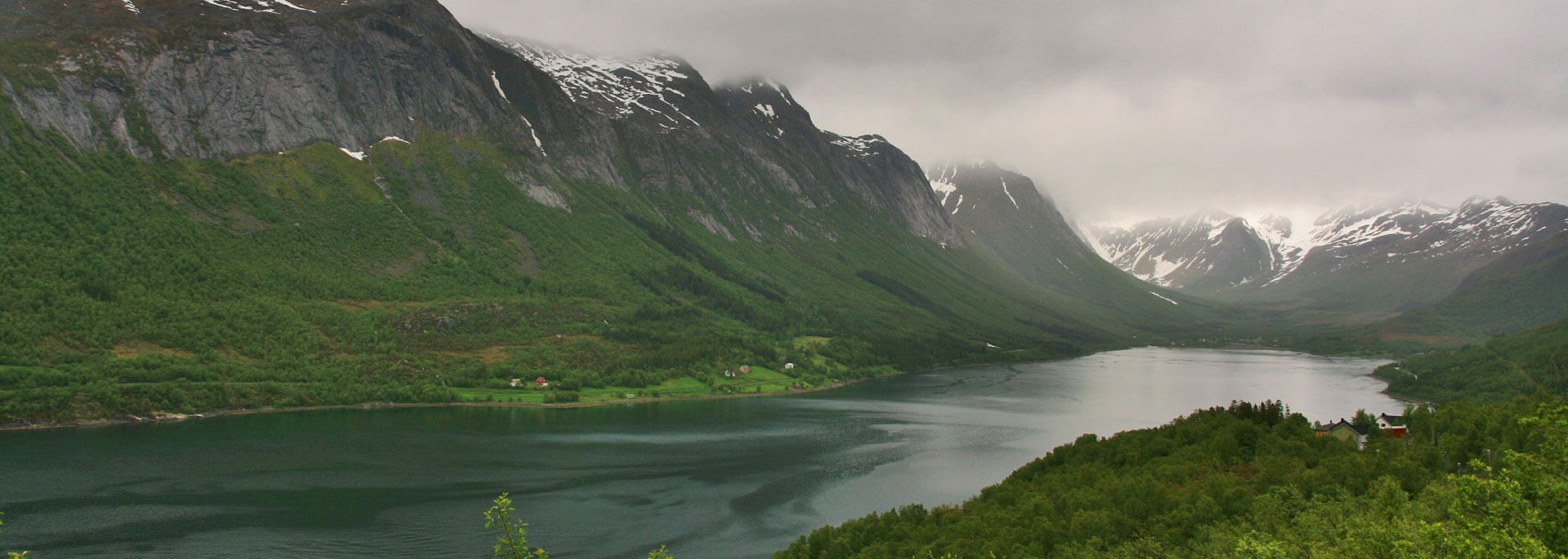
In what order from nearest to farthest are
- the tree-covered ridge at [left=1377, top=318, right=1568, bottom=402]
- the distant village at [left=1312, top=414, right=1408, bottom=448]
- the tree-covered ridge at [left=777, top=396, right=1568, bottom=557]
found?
the tree-covered ridge at [left=777, top=396, right=1568, bottom=557] → the distant village at [left=1312, top=414, right=1408, bottom=448] → the tree-covered ridge at [left=1377, top=318, right=1568, bottom=402]

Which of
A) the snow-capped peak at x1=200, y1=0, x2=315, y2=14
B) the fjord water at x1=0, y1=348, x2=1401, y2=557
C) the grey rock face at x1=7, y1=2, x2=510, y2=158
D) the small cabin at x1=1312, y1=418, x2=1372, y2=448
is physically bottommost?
the fjord water at x1=0, y1=348, x2=1401, y2=557

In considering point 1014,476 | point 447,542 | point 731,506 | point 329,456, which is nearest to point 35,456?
point 329,456

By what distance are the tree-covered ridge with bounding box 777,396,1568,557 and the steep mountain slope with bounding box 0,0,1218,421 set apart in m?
77.0

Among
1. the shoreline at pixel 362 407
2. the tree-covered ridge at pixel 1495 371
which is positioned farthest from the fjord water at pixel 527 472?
the tree-covered ridge at pixel 1495 371

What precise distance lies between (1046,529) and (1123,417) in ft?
240

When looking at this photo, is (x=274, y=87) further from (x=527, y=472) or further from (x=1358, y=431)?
(x=1358, y=431)

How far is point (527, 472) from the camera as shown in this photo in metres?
69.6

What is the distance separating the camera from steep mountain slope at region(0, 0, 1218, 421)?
323 feet

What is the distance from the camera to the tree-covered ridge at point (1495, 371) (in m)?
101

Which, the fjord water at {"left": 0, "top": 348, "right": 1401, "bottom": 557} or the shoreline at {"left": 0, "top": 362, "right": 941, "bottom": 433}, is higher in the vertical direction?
the fjord water at {"left": 0, "top": 348, "right": 1401, "bottom": 557}

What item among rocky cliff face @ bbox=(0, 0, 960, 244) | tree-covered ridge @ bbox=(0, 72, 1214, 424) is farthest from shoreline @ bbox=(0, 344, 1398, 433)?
rocky cliff face @ bbox=(0, 0, 960, 244)

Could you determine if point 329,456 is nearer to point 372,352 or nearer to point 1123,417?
point 372,352

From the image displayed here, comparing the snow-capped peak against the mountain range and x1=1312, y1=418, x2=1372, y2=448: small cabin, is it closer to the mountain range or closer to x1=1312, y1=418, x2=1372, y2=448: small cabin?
the mountain range

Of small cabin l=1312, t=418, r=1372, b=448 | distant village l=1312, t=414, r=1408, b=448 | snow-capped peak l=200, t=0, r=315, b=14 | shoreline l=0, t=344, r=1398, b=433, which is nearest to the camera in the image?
distant village l=1312, t=414, r=1408, b=448
